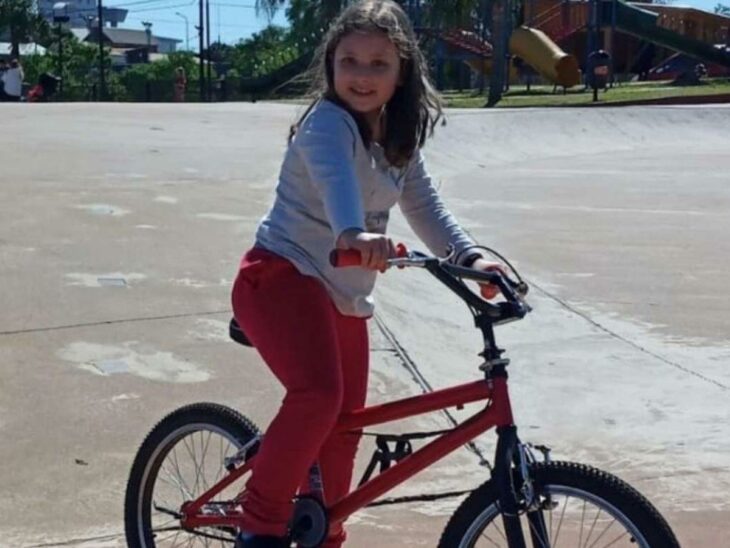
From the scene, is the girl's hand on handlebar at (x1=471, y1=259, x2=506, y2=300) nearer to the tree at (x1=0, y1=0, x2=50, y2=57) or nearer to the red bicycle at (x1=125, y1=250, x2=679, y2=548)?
the red bicycle at (x1=125, y1=250, x2=679, y2=548)

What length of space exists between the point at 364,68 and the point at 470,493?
106 cm

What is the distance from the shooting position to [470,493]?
3273mm

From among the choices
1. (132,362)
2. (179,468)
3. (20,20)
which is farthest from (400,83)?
(20,20)

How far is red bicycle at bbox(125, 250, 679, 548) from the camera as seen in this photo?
289cm

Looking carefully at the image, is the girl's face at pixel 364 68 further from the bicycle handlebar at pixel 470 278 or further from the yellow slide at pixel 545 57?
the yellow slide at pixel 545 57

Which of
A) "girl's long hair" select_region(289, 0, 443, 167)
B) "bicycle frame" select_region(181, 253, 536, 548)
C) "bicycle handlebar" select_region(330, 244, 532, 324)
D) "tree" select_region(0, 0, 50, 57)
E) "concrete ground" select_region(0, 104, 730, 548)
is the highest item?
"tree" select_region(0, 0, 50, 57)

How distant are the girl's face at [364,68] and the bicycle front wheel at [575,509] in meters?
0.97

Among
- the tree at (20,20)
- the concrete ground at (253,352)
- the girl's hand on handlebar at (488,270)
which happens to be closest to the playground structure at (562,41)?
the concrete ground at (253,352)

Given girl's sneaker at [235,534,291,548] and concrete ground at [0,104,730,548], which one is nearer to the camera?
girl's sneaker at [235,534,291,548]

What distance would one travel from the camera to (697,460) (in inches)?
208

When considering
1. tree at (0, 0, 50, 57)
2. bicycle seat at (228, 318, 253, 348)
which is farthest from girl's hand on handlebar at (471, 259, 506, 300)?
tree at (0, 0, 50, 57)

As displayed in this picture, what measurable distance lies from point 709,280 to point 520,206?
3.71 metres

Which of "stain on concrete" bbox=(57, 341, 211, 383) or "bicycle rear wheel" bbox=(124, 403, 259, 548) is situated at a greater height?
"bicycle rear wheel" bbox=(124, 403, 259, 548)

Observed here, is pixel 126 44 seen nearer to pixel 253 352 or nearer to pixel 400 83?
pixel 253 352
